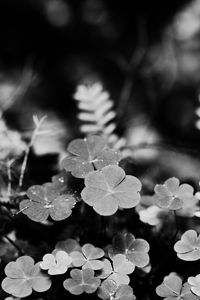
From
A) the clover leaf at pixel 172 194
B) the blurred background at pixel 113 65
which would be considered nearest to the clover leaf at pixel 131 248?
the clover leaf at pixel 172 194

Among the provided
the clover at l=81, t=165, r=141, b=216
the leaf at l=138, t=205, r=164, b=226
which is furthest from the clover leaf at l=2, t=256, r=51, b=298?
the leaf at l=138, t=205, r=164, b=226

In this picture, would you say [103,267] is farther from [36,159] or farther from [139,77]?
[139,77]

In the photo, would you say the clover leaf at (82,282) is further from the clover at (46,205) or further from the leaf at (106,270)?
the clover at (46,205)

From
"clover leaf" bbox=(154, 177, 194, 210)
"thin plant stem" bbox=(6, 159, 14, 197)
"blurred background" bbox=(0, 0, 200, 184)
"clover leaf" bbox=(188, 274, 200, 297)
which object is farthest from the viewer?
"blurred background" bbox=(0, 0, 200, 184)

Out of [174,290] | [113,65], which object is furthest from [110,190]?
[113,65]

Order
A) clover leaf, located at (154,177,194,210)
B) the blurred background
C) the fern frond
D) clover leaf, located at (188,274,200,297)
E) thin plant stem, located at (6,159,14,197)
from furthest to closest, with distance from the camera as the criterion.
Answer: the blurred background
the fern frond
thin plant stem, located at (6,159,14,197)
clover leaf, located at (154,177,194,210)
clover leaf, located at (188,274,200,297)

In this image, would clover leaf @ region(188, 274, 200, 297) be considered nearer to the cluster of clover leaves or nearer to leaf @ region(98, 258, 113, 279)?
the cluster of clover leaves
